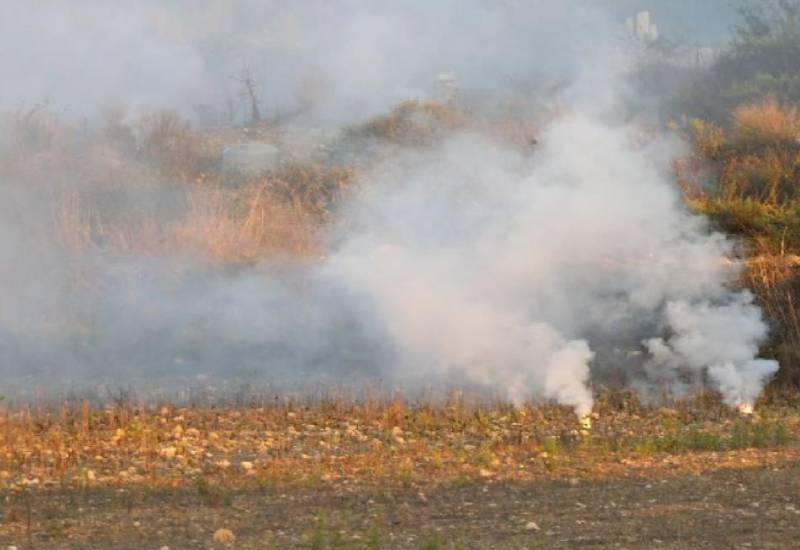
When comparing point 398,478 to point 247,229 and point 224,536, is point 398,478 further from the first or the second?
point 247,229

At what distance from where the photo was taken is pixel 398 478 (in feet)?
23.5

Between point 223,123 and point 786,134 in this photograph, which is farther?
point 223,123

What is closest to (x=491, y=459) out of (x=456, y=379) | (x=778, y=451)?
(x=778, y=451)

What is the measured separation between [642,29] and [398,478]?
1676 cm

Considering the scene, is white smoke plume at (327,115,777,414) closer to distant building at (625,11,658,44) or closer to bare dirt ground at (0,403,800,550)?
bare dirt ground at (0,403,800,550)

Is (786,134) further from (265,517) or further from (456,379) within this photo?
(265,517)

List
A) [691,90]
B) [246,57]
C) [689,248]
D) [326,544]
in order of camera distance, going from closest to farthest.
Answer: [326,544] → [689,248] → [691,90] → [246,57]

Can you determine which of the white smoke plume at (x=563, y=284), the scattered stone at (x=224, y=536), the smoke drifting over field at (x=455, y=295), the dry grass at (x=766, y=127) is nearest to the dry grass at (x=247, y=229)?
the smoke drifting over field at (x=455, y=295)

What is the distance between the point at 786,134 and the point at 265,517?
35.0ft

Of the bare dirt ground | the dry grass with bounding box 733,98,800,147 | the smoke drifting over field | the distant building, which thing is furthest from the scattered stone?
the distant building

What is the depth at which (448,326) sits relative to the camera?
10391 mm

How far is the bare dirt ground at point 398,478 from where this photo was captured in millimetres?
6023

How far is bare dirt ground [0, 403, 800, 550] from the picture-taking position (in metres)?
6.02

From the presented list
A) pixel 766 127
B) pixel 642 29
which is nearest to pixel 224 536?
pixel 766 127
